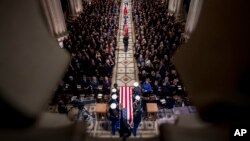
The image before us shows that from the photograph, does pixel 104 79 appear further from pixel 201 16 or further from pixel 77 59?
pixel 201 16

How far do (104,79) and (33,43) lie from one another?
905 centimetres

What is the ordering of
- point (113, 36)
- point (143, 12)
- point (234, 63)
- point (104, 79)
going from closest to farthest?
1. point (234, 63)
2. point (104, 79)
3. point (113, 36)
4. point (143, 12)

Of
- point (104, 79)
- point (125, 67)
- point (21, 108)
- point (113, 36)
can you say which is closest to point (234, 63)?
point (21, 108)

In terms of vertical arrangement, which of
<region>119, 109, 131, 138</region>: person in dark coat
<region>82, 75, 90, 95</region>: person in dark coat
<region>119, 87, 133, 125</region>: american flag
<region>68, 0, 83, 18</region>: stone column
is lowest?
<region>119, 109, 131, 138</region>: person in dark coat

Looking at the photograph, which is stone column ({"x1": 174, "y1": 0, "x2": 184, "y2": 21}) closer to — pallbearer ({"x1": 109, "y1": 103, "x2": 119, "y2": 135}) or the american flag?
the american flag

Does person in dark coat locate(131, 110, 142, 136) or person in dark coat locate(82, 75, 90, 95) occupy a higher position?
person in dark coat locate(82, 75, 90, 95)

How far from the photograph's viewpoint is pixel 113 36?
47.5 feet

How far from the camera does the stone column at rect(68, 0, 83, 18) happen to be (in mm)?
18812

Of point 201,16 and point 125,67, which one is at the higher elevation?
point 125,67

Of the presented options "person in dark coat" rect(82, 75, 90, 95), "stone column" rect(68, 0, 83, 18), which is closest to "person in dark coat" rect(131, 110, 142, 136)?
"person in dark coat" rect(82, 75, 90, 95)

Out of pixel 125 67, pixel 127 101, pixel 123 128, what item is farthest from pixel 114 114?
pixel 125 67

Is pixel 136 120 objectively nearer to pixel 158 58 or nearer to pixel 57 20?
pixel 158 58

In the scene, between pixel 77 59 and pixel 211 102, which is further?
pixel 77 59

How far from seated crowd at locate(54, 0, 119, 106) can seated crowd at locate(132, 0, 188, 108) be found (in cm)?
152
